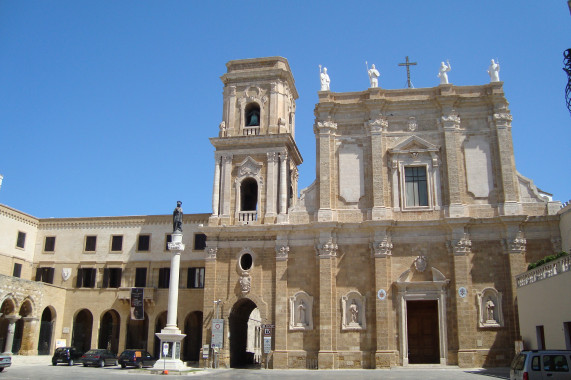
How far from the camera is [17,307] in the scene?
36812 millimetres

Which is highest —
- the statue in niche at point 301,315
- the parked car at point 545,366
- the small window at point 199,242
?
the small window at point 199,242

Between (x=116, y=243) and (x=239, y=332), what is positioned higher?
(x=116, y=243)

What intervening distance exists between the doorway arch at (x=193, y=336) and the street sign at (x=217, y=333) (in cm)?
1012

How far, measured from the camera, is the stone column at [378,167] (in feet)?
107

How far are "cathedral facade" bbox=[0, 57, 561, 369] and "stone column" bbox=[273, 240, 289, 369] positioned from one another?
0.27 ft

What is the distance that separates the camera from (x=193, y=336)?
4312 centimetres

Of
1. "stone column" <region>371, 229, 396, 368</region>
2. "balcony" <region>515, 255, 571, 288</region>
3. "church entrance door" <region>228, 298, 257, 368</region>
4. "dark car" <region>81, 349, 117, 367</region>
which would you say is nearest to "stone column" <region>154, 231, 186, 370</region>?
"church entrance door" <region>228, 298, 257, 368</region>

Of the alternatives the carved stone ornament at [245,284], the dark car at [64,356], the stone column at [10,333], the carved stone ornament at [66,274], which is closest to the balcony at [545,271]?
the carved stone ornament at [245,284]

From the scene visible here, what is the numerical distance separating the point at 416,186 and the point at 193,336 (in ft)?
70.7

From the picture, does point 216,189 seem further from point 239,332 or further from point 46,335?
point 46,335

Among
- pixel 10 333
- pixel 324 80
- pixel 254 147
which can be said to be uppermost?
pixel 324 80

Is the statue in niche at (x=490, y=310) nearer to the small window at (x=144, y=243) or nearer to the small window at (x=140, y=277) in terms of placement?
the small window at (x=140, y=277)

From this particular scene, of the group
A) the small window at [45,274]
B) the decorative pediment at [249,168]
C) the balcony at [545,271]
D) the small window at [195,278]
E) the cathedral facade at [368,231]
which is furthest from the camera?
the small window at [45,274]

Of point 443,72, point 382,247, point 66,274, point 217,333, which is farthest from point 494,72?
point 66,274
